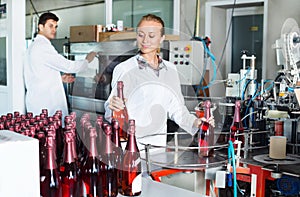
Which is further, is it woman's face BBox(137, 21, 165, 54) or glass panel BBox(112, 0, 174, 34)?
glass panel BBox(112, 0, 174, 34)

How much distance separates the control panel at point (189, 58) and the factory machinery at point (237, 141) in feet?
0.17

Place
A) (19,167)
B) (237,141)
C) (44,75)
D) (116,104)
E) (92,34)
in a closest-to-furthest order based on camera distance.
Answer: (19,167), (116,104), (237,141), (44,75), (92,34)

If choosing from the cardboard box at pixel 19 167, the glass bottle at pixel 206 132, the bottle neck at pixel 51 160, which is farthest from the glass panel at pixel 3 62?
the cardboard box at pixel 19 167

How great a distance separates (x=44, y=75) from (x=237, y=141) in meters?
1.75

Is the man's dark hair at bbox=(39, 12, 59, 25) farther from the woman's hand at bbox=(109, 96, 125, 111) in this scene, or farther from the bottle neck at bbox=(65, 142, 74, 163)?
the bottle neck at bbox=(65, 142, 74, 163)

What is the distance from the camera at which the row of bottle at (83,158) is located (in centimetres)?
86

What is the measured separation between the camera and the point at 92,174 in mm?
939

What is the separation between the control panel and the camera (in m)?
3.21

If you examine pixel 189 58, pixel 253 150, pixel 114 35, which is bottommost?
pixel 253 150

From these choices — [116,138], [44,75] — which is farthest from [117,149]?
[44,75]

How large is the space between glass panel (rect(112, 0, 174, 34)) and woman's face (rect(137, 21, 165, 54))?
151cm

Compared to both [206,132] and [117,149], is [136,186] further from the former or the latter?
[206,132]

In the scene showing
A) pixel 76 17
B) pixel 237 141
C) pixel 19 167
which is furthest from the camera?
pixel 76 17

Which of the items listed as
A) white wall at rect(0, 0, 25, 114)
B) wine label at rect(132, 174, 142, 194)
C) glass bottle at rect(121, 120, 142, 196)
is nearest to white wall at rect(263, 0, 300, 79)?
white wall at rect(0, 0, 25, 114)
